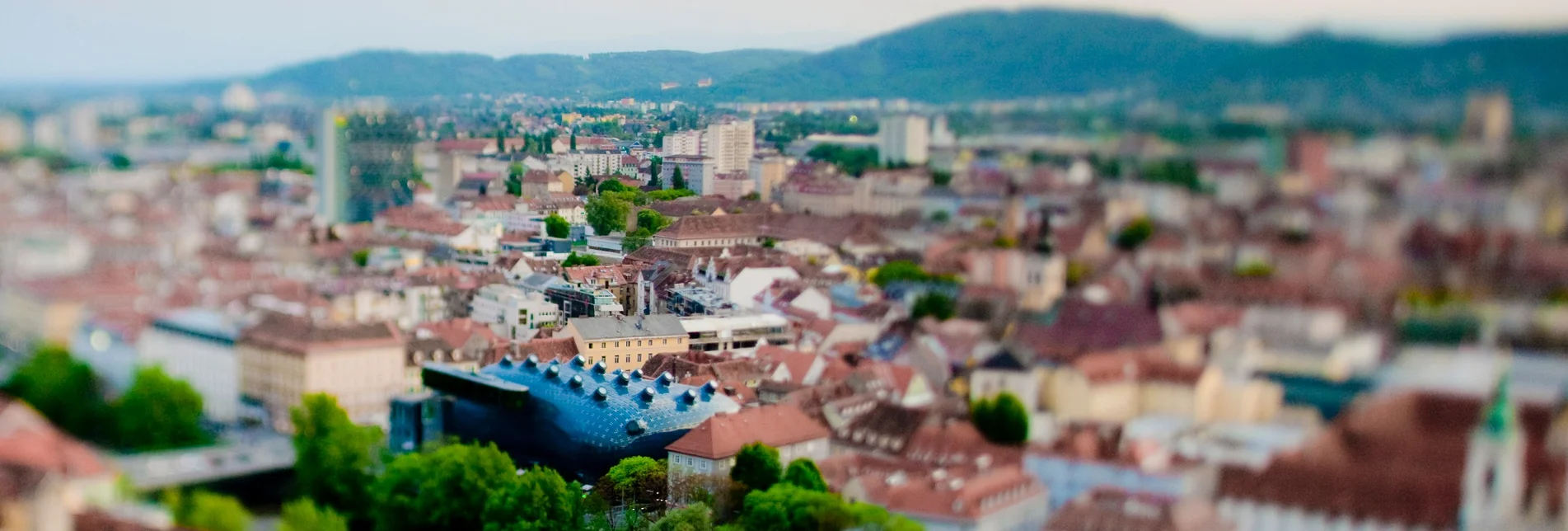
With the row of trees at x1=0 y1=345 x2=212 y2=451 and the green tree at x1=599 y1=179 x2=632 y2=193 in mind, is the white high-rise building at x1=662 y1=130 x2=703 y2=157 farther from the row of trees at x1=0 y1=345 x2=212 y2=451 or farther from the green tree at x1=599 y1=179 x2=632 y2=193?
the row of trees at x1=0 y1=345 x2=212 y2=451

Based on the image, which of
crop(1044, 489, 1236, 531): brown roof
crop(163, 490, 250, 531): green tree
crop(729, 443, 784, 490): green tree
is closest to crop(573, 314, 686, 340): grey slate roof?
crop(729, 443, 784, 490): green tree

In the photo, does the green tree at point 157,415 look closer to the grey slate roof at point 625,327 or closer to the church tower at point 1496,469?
the grey slate roof at point 625,327

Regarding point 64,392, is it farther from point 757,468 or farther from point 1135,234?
point 1135,234

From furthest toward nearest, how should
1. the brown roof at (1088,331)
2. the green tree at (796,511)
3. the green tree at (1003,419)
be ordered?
1. the green tree at (796,511)
2. the green tree at (1003,419)
3. the brown roof at (1088,331)

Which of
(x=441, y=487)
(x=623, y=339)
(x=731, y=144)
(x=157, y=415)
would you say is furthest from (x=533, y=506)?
(x=731, y=144)

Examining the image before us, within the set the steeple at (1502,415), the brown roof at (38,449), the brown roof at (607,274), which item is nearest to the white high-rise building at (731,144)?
the brown roof at (607,274)

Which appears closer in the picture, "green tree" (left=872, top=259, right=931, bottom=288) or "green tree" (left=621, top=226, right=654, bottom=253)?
"green tree" (left=872, top=259, right=931, bottom=288)
